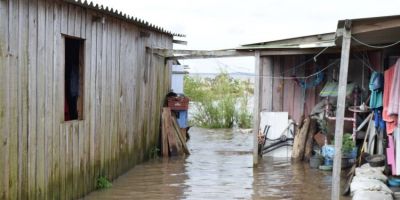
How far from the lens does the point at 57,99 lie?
750 centimetres

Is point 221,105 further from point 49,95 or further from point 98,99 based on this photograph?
point 49,95

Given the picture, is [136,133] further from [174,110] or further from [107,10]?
[107,10]

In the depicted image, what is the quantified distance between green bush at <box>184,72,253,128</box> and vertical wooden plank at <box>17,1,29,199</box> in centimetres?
1279

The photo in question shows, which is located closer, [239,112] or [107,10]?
[107,10]

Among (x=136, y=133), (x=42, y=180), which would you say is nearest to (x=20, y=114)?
(x=42, y=180)

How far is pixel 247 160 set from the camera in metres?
12.5

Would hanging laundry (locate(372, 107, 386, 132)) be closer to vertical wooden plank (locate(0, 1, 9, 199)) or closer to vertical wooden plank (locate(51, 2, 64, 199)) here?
vertical wooden plank (locate(51, 2, 64, 199))

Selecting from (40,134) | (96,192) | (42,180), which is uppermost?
(40,134)

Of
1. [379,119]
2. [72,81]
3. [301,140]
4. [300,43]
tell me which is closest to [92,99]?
[72,81]

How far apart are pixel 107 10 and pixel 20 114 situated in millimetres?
3217

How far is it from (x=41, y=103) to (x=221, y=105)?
40.5 ft

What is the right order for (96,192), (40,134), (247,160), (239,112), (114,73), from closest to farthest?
(40,134) → (96,192) → (114,73) → (247,160) → (239,112)

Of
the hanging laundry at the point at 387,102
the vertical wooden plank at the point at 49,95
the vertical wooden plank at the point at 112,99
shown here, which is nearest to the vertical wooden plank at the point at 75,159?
the vertical wooden plank at the point at 49,95

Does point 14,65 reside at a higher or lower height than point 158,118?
higher
